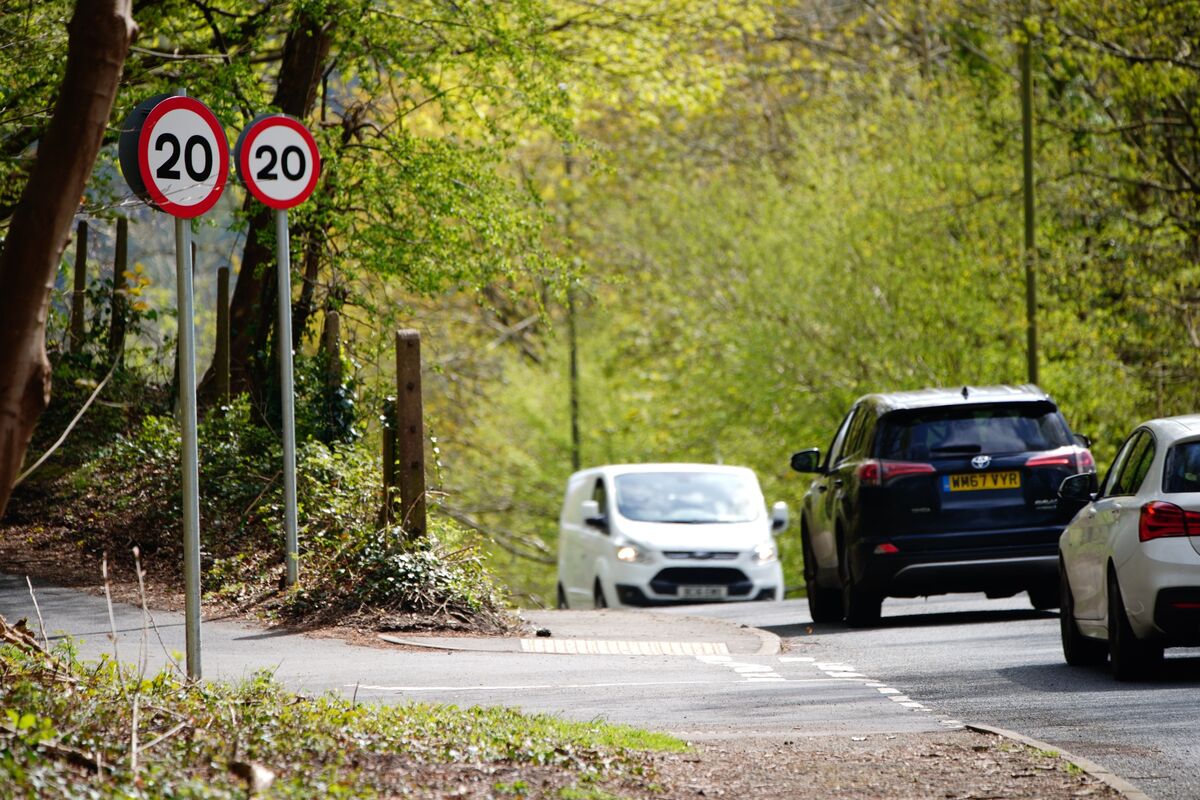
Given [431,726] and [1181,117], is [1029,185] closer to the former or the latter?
[1181,117]

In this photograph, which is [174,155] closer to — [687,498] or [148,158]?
[148,158]

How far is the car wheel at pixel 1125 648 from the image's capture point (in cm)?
1109

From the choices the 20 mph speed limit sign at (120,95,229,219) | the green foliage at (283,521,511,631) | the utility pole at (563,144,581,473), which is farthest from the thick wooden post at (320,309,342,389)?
the utility pole at (563,144,581,473)

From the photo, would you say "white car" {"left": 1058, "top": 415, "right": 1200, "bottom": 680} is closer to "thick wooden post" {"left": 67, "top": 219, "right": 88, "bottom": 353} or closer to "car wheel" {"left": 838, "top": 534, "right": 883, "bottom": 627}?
"car wheel" {"left": 838, "top": 534, "right": 883, "bottom": 627}

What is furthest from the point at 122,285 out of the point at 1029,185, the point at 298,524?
the point at 1029,185

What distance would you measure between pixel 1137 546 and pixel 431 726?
4.80m

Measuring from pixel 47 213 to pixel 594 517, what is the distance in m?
16.1

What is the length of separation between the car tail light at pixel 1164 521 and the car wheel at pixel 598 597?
11.9 m

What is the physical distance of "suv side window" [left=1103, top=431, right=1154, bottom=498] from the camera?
1141cm

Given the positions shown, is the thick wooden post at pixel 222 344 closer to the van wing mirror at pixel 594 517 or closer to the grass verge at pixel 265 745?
the van wing mirror at pixel 594 517

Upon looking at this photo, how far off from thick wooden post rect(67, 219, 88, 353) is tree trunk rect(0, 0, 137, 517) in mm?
11975

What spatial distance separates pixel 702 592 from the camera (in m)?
22.4

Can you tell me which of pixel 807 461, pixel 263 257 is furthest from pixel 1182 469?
pixel 263 257

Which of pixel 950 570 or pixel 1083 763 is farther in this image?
pixel 950 570
